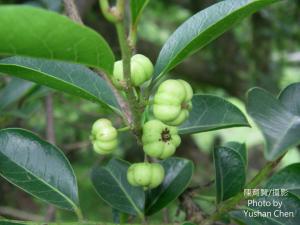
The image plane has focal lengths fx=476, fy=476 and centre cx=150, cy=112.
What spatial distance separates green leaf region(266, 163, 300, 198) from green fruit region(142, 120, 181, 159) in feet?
0.79

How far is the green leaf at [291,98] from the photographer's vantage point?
908mm

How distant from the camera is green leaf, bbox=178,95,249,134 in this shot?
3.26ft

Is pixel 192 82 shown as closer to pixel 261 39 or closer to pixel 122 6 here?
pixel 261 39

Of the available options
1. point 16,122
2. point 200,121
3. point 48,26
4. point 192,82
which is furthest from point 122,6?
point 192,82

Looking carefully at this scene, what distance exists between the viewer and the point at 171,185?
1.18m

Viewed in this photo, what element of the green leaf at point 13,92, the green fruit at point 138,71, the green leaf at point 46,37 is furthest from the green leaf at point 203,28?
the green leaf at point 13,92

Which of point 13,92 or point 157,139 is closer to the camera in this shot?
point 157,139

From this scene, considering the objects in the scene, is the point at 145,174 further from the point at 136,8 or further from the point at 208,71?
the point at 208,71

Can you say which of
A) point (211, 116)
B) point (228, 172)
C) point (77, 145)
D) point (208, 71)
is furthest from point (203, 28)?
point (208, 71)

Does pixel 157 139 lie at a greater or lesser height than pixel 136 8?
lesser

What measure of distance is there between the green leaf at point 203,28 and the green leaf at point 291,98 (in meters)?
0.19

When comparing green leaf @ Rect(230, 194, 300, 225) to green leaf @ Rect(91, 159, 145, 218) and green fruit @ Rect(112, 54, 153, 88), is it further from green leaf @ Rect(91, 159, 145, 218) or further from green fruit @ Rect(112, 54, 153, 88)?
green fruit @ Rect(112, 54, 153, 88)

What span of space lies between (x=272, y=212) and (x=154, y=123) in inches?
12.9

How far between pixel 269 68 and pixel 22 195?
197 centimetres
